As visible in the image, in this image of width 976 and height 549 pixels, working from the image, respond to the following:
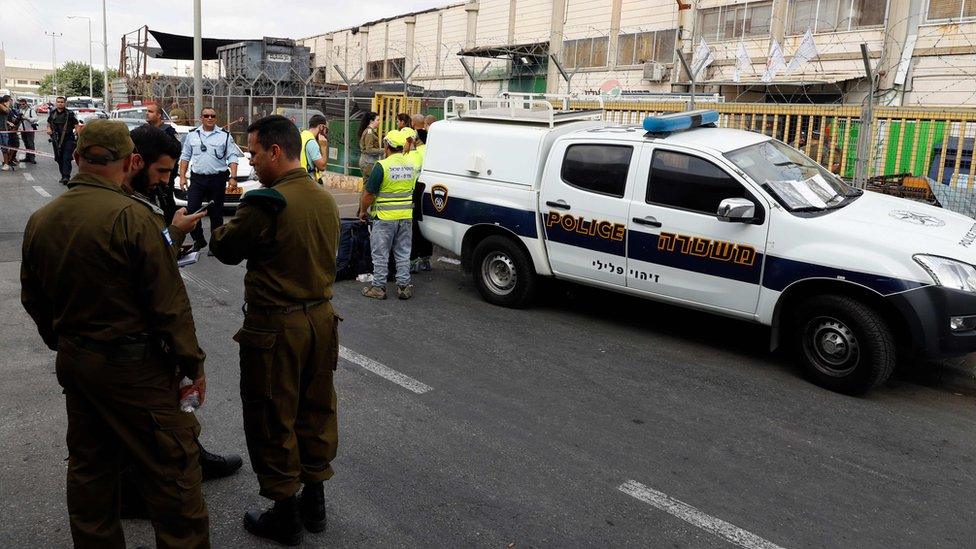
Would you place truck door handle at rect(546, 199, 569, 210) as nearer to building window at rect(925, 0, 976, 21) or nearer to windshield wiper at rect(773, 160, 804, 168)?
windshield wiper at rect(773, 160, 804, 168)

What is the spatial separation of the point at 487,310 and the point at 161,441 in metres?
5.07

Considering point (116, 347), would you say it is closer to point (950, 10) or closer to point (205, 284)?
point (205, 284)

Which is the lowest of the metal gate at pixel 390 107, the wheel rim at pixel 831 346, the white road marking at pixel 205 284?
the white road marking at pixel 205 284

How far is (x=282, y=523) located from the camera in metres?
3.41

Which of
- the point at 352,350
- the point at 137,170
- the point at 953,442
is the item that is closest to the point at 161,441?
the point at 137,170

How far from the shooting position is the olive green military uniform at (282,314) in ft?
10.6

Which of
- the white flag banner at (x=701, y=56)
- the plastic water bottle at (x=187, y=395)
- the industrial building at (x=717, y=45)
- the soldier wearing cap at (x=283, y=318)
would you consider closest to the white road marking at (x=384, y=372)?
the soldier wearing cap at (x=283, y=318)

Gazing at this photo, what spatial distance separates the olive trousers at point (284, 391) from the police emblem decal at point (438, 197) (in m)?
4.70

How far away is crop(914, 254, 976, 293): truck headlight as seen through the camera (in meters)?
→ 5.16

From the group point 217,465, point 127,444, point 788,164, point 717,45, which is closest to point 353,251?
point 788,164

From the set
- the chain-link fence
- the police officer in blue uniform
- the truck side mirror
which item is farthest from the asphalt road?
the chain-link fence

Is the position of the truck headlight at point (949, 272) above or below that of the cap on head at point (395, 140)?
below

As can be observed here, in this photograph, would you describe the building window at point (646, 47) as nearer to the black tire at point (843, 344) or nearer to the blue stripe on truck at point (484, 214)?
the blue stripe on truck at point (484, 214)

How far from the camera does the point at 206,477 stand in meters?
4.00
